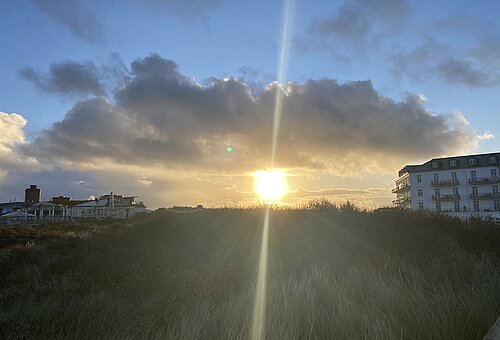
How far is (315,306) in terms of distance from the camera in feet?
18.9

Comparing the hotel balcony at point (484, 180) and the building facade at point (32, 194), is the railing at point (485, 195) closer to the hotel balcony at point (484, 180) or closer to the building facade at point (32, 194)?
the hotel balcony at point (484, 180)

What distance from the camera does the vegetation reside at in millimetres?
5145

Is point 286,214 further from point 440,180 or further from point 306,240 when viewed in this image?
point 440,180

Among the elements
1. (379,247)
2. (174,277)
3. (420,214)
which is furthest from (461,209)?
(174,277)

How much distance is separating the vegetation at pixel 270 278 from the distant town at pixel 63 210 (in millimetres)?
27311

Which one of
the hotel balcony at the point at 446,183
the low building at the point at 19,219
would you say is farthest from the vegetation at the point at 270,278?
the hotel balcony at the point at 446,183

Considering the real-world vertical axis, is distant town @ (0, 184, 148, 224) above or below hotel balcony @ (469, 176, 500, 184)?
below

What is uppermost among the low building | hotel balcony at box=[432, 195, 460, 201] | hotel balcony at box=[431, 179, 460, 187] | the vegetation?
hotel balcony at box=[431, 179, 460, 187]

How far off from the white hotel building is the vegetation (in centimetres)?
5702

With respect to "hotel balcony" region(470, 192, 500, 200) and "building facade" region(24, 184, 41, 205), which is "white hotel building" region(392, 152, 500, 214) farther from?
"building facade" region(24, 184, 41, 205)

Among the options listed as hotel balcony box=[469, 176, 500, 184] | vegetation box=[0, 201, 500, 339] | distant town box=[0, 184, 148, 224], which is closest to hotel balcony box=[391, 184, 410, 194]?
hotel balcony box=[469, 176, 500, 184]

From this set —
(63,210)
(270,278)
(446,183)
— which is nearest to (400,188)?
(446,183)

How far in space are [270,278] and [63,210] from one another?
58580 millimetres

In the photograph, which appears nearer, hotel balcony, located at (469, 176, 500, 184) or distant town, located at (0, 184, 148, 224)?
distant town, located at (0, 184, 148, 224)
